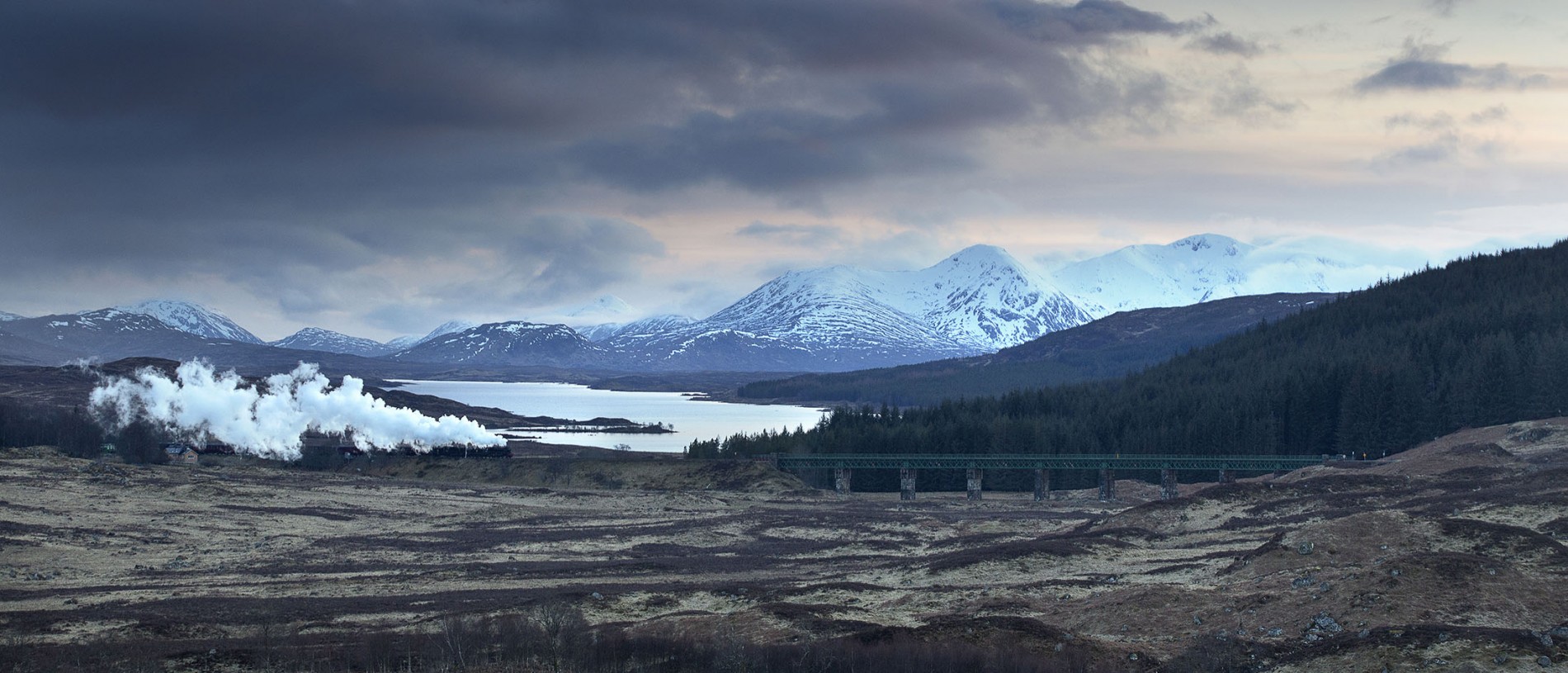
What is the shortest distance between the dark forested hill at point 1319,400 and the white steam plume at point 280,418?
43284 mm

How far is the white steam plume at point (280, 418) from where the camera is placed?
171000 millimetres

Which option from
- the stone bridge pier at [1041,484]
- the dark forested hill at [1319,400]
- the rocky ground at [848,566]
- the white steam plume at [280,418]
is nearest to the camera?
the rocky ground at [848,566]

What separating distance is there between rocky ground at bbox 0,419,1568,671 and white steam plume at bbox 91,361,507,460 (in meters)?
40.9

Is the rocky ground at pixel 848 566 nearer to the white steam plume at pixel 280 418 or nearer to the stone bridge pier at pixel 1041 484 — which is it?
the stone bridge pier at pixel 1041 484

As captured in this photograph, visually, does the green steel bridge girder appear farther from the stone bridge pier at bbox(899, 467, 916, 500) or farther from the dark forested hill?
the dark forested hill

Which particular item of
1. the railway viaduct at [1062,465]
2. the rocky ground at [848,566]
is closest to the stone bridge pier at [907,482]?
the railway viaduct at [1062,465]

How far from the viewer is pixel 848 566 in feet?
243

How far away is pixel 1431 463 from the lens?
100m

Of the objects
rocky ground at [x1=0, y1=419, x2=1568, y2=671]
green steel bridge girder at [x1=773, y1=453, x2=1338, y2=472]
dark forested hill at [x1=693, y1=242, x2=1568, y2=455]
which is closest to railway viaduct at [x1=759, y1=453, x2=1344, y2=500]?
green steel bridge girder at [x1=773, y1=453, x2=1338, y2=472]

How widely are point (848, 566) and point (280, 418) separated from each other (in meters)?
131

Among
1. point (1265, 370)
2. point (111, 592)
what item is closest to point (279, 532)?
point (111, 592)

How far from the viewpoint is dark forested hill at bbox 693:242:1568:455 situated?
442 feet

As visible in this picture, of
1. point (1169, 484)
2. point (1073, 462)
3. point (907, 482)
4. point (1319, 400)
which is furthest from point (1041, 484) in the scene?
point (1319, 400)

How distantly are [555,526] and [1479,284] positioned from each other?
15804 cm
